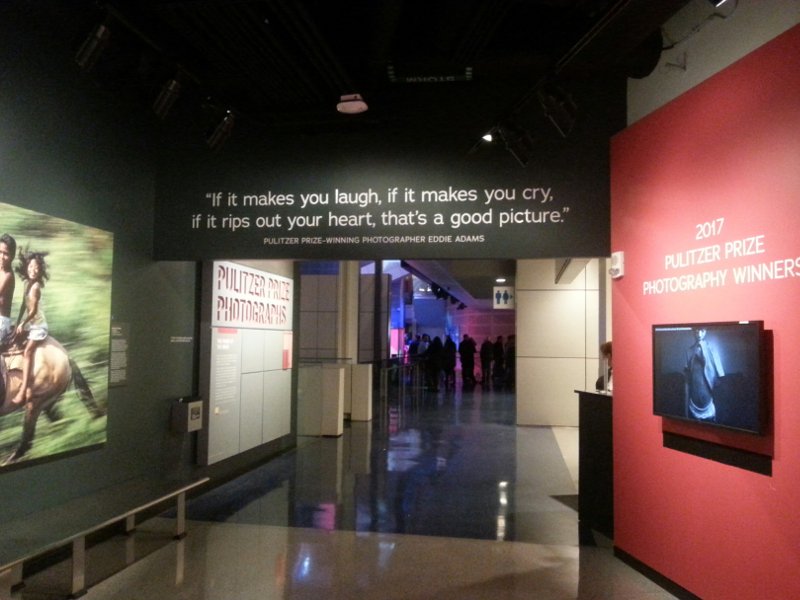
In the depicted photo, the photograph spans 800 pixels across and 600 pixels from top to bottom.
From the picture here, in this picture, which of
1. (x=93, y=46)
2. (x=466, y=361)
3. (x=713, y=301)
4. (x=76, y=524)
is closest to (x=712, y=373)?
(x=713, y=301)

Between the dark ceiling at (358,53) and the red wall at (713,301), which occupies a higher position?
the dark ceiling at (358,53)

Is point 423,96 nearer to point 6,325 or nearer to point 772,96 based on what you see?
point 772,96

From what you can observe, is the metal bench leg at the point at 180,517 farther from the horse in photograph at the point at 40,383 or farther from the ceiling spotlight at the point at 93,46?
the ceiling spotlight at the point at 93,46

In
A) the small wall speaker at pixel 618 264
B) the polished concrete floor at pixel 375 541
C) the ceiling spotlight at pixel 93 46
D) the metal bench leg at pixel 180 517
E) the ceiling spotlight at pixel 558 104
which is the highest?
the ceiling spotlight at pixel 93 46

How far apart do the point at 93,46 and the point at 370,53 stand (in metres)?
1.71

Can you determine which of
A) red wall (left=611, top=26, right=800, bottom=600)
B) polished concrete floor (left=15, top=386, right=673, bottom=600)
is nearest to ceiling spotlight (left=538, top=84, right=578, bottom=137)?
red wall (left=611, top=26, right=800, bottom=600)

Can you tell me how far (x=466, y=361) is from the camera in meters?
19.1

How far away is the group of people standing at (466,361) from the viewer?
1742 centimetres

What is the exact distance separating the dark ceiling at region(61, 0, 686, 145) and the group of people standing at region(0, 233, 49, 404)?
4.42 feet

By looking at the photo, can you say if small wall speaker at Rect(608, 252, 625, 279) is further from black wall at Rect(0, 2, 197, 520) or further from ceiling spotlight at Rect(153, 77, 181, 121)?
black wall at Rect(0, 2, 197, 520)

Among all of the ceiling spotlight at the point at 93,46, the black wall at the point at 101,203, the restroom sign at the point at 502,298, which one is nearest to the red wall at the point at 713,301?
the ceiling spotlight at the point at 93,46

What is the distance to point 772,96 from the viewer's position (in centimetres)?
300

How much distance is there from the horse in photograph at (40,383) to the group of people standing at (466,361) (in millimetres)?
13362

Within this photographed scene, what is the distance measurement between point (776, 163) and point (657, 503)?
6.92ft
